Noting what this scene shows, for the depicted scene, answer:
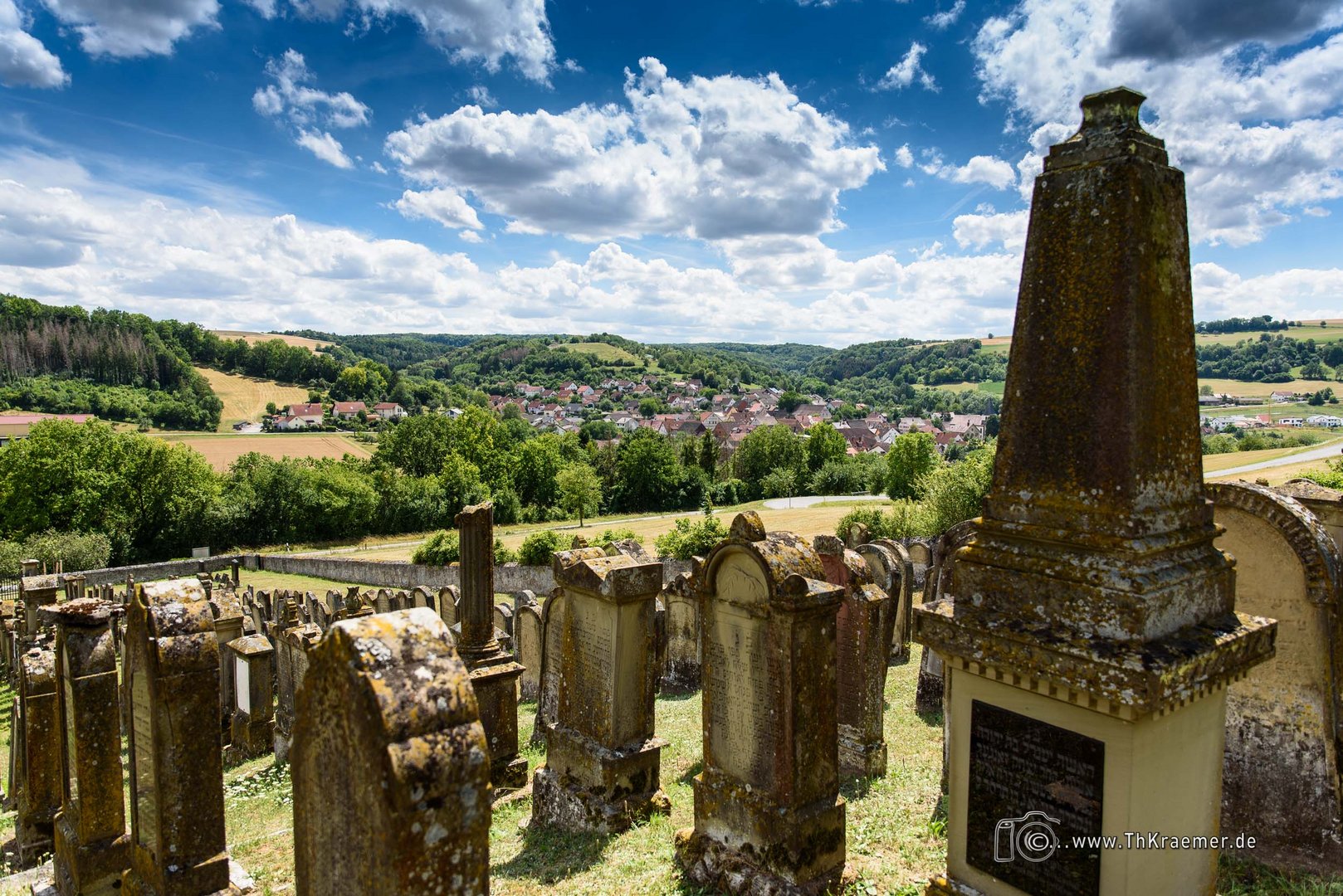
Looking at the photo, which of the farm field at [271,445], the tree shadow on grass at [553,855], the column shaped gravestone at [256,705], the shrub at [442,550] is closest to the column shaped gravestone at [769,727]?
the tree shadow on grass at [553,855]

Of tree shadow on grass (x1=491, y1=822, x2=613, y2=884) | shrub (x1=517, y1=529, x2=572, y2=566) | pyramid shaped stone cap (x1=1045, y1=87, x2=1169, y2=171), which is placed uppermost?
pyramid shaped stone cap (x1=1045, y1=87, x2=1169, y2=171)

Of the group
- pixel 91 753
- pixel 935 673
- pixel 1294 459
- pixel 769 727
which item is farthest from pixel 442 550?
pixel 1294 459

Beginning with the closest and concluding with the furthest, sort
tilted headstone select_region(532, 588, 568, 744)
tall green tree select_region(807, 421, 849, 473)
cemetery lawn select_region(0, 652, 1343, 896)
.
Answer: cemetery lawn select_region(0, 652, 1343, 896)
tilted headstone select_region(532, 588, 568, 744)
tall green tree select_region(807, 421, 849, 473)

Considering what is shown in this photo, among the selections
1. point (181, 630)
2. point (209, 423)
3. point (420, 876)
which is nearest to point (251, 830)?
point (181, 630)

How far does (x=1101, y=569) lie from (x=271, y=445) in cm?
8459

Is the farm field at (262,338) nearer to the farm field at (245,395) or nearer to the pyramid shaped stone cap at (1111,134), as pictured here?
the farm field at (245,395)

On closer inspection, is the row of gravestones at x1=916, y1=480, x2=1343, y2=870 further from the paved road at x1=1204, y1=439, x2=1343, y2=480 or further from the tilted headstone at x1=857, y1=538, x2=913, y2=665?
the paved road at x1=1204, y1=439, x2=1343, y2=480

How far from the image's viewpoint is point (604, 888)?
237 inches

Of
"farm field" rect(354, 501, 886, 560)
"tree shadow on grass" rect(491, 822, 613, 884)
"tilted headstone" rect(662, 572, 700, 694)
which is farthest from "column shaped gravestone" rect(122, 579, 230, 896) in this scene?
"farm field" rect(354, 501, 886, 560)

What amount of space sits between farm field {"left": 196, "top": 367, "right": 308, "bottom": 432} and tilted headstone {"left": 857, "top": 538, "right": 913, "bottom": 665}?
3788 inches

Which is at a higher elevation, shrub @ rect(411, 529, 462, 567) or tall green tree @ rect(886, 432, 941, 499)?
tall green tree @ rect(886, 432, 941, 499)

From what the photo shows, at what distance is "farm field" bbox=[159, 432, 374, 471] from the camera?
6888cm

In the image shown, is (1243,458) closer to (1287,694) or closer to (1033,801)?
(1287,694)

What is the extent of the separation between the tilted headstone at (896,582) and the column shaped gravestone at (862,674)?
436 cm
